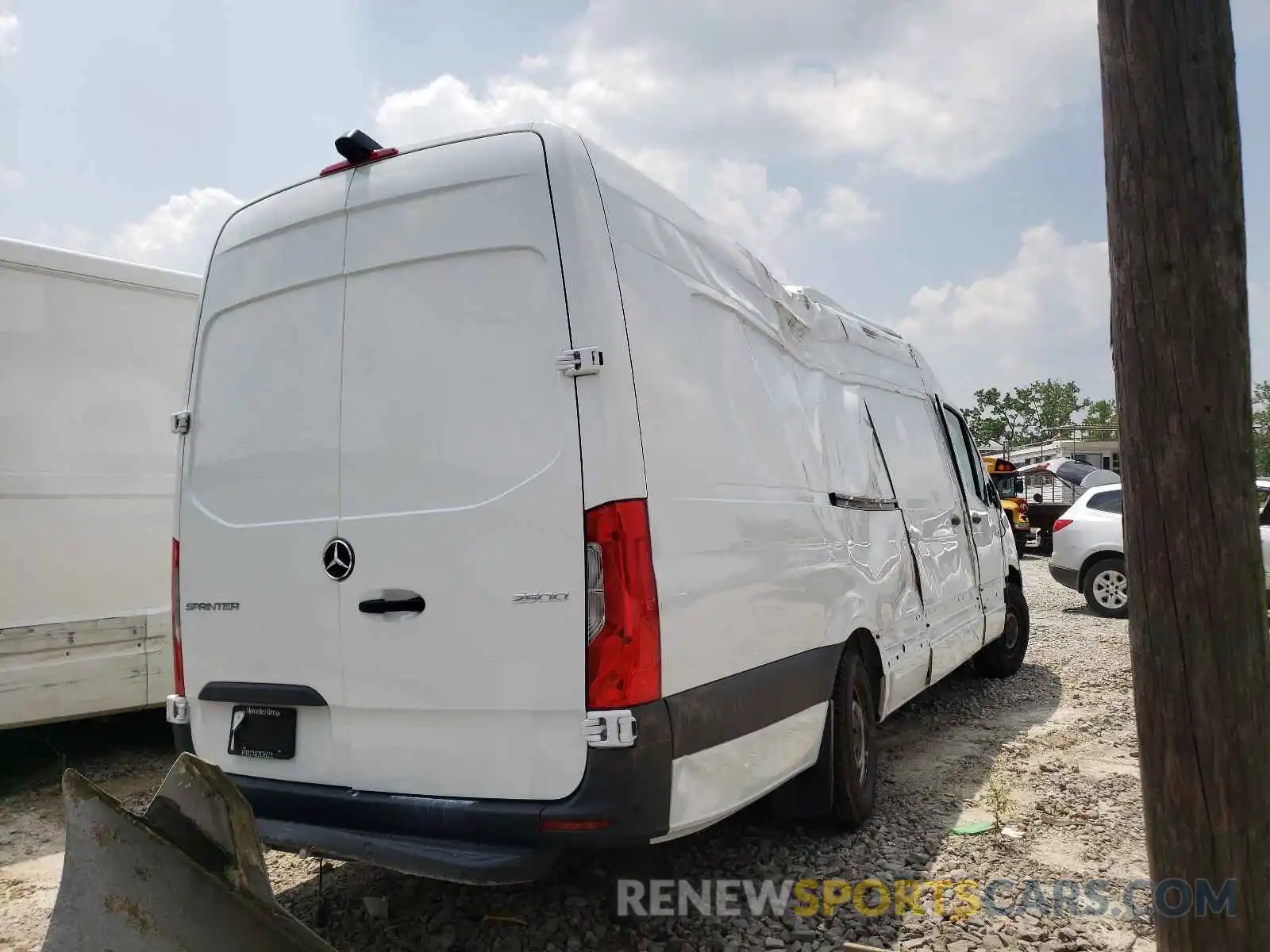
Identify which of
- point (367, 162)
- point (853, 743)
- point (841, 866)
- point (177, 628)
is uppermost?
point (367, 162)

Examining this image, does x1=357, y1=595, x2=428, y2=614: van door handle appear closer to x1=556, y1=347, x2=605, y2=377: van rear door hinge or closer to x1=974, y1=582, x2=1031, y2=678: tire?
x1=556, y1=347, x2=605, y2=377: van rear door hinge

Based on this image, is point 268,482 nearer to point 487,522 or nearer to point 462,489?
point 462,489

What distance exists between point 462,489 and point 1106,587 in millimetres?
10733

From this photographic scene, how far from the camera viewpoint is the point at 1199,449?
2498 millimetres

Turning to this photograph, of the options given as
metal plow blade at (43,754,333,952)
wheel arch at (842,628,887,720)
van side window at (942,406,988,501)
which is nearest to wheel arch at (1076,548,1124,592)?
van side window at (942,406,988,501)

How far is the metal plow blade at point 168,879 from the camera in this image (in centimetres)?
241

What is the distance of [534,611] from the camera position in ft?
10.0

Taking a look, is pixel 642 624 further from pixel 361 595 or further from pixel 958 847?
pixel 958 847

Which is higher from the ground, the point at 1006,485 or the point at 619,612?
the point at 1006,485

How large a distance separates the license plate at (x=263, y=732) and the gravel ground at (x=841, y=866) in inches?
29.0

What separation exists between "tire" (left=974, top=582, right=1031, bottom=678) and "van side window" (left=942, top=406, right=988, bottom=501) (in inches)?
42.0

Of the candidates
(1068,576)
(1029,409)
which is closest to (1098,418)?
(1029,409)

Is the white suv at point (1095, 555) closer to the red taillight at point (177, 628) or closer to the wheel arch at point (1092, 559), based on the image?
the wheel arch at point (1092, 559)

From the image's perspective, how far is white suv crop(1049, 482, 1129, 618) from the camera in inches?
469
